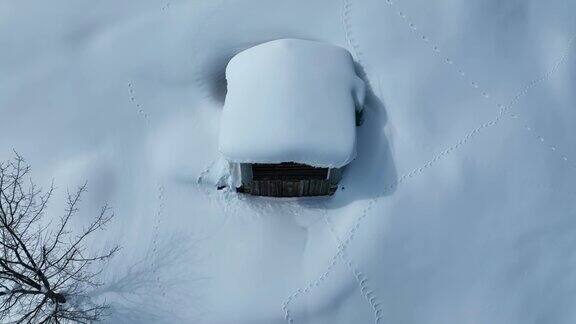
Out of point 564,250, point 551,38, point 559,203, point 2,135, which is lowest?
point 564,250

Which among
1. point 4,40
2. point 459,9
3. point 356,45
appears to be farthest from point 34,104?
point 459,9

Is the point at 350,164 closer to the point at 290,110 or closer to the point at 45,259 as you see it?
the point at 290,110

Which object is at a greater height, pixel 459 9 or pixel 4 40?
pixel 4 40

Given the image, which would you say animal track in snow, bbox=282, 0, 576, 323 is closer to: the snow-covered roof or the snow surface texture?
the snow surface texture

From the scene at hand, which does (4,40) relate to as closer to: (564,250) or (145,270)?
(145,270)

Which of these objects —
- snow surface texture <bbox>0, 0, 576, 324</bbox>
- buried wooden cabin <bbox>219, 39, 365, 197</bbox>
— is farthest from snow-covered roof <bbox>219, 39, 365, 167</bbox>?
snow surface texture <bbox>0, 0, 576, 324</bbox>
